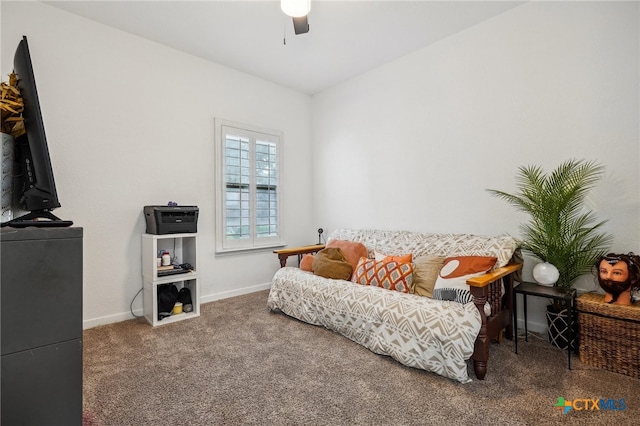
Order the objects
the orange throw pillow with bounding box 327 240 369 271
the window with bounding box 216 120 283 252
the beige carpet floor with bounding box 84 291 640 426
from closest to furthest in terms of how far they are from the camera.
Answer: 1. the beige carpet floor with bounding box 84 291 640 426
2. the orange throw pillow with bounding box 327 240 369 271
3. the window with bounding box 216 120 283 252

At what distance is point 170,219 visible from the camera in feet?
9.71

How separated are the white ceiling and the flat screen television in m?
1.87

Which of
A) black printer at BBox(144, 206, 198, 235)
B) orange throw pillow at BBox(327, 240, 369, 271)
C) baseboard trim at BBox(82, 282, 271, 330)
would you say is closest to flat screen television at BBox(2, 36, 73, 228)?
black printer at BBox(144, 206, 198, 235)

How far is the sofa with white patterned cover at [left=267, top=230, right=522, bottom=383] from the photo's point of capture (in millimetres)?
1918

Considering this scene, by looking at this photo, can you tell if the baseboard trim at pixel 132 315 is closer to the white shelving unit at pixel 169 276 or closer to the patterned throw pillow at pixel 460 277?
the white shelving unit at pixel 169 276

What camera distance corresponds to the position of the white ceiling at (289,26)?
8.70ft

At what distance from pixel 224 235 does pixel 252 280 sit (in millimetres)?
734

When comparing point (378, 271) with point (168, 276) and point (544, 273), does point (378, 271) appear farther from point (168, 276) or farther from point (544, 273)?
point (168, 276)

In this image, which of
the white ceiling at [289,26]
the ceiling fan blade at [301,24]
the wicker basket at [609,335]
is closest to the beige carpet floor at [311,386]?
the wicker basket at [609,335]

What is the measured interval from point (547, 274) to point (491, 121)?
1461 millimetres

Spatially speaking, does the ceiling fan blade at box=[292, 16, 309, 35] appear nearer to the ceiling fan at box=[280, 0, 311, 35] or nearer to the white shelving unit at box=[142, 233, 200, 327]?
the ceiling fan at box=[280, 0, 311, 35]

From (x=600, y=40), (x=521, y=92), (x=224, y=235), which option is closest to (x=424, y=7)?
(x=521, y=92)

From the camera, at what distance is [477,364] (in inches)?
76.5

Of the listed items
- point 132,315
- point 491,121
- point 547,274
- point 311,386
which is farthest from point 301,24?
point 132,315
